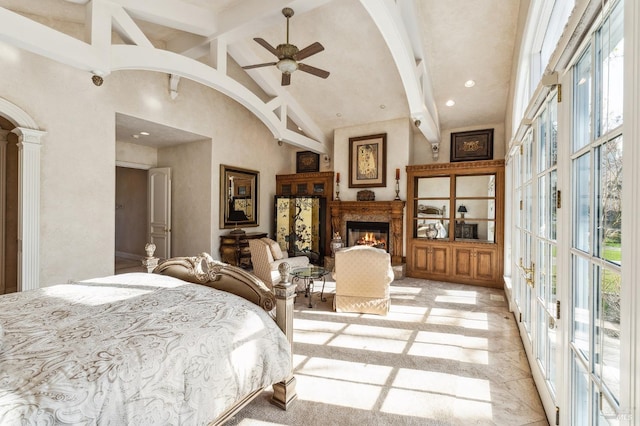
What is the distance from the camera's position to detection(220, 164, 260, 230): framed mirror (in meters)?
6.07

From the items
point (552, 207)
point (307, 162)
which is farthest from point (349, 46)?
point (552, 207)

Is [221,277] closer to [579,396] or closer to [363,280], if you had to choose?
[363,280]

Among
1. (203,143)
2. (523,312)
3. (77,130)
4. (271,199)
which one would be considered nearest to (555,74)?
(523,312)

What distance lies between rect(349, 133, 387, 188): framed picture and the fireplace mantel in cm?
46

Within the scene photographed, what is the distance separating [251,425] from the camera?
5.87 ft

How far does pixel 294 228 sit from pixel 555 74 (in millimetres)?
5827

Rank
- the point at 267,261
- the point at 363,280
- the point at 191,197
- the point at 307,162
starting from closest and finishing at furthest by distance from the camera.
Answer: the point at 363,280 < the point at 267,261 < the point at 191,197 < the point at 307,162

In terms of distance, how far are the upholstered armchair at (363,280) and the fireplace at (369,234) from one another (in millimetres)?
2528

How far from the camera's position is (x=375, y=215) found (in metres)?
6.29

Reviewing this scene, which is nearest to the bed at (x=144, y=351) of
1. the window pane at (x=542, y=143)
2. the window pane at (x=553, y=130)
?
the window pane at (x=553, y=130)

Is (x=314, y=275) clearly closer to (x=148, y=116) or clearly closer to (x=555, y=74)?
(x=555, y=74)

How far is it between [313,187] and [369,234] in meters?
1.77

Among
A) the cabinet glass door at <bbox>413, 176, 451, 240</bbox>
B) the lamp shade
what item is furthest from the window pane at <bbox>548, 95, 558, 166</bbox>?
the lamp shade

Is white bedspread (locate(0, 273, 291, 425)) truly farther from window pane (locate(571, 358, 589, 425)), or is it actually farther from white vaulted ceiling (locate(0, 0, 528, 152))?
white vaulted ceiling (locate(0, 0, 528, 152))
